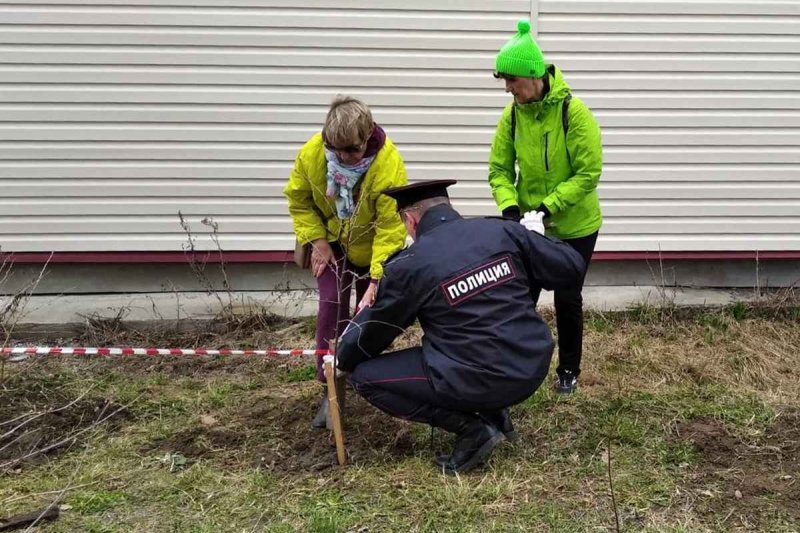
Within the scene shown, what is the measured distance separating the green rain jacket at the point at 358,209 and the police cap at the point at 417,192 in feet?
1.02

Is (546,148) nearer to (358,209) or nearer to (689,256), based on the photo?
(358,209)

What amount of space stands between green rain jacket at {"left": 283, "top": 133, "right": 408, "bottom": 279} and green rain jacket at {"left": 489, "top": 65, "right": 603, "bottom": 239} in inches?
27.1

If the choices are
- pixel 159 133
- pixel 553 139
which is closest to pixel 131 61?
pixel 159 133

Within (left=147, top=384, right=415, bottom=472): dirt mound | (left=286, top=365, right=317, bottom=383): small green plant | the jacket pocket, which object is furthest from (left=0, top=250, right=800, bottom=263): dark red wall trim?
the jacket pocket

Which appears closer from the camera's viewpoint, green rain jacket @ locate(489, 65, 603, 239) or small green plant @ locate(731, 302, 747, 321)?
green rain jacket @ locate(489, 65, 603, 239)

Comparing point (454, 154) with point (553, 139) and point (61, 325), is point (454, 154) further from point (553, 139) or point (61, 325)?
point (61, 325)

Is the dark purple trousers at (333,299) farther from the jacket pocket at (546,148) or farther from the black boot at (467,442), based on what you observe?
the jacket pocket at (546,148)

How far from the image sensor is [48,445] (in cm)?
353

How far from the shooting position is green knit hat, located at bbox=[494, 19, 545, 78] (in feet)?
11.2

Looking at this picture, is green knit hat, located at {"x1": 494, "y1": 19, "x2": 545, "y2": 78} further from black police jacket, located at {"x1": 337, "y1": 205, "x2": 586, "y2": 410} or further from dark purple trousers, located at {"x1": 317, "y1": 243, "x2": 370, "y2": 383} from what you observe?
dark purple trousers, located at {"x1": 317, "y1": 243, "x2": 370, "y2": 383}

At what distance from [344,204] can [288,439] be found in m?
1.18

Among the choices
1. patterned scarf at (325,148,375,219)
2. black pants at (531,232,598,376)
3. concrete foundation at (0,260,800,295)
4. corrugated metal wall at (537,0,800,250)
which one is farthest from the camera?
concrete foundation at (0,260,800,295)

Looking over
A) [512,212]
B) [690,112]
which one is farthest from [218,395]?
[690,112]

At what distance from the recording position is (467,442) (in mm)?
3215
